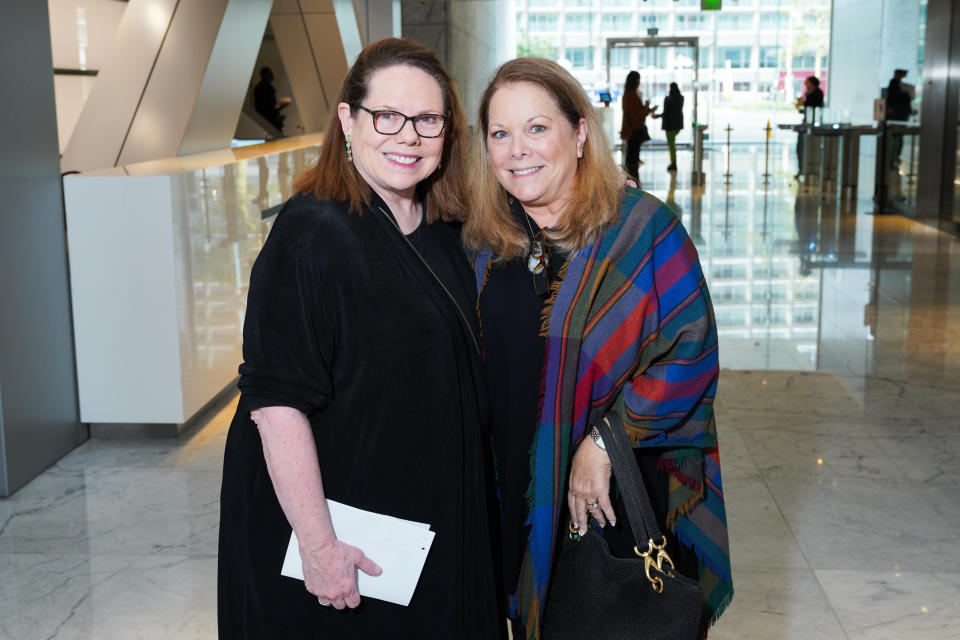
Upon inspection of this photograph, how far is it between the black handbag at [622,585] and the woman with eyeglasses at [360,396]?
159mm

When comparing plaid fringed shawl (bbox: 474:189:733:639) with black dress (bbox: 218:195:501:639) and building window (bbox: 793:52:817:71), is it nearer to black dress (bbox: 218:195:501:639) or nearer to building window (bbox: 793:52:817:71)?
black dress (bbox: 218:195:501:639)

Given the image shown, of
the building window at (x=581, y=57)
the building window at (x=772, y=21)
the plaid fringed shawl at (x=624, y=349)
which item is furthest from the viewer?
the building window at (x=581, y=57)

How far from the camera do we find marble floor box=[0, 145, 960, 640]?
3.29 m

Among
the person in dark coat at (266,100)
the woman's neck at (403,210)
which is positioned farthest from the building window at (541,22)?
the woman's neck at (403,210)

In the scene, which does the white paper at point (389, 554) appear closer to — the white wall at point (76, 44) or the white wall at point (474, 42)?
the white wall at point (76, 44)

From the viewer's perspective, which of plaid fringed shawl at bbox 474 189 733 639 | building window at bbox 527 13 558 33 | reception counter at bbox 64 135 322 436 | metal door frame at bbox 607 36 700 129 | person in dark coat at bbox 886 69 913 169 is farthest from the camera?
building window at bbox 527 13 558 33

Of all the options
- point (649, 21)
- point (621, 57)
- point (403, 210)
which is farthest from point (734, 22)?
point (403, 210)

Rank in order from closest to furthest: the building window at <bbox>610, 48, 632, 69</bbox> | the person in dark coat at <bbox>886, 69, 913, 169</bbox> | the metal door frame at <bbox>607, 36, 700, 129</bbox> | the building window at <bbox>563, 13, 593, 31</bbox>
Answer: the person in dark coat at <bbox>886, 69, 913, 169</bbox>, the metal door frame at <bbox>607, 36, 700, 129</bbox>, the building window at <bbox>610, 48, 632, 69</bbox>, the building window at <bbox>563, 13, 593, 31</bbox>

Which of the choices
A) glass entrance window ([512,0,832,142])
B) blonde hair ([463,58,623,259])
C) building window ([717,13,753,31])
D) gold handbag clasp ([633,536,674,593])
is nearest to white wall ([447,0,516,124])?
glass entrance window ([512,0,832,142])

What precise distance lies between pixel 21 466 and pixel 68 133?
294cm

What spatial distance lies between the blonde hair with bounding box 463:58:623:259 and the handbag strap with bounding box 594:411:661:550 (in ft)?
1.25

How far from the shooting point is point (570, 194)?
218cm

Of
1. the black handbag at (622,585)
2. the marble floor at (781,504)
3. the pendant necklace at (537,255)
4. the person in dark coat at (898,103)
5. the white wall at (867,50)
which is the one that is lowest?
the marble floor at (781,504)

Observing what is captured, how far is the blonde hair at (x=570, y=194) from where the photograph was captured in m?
2.10
